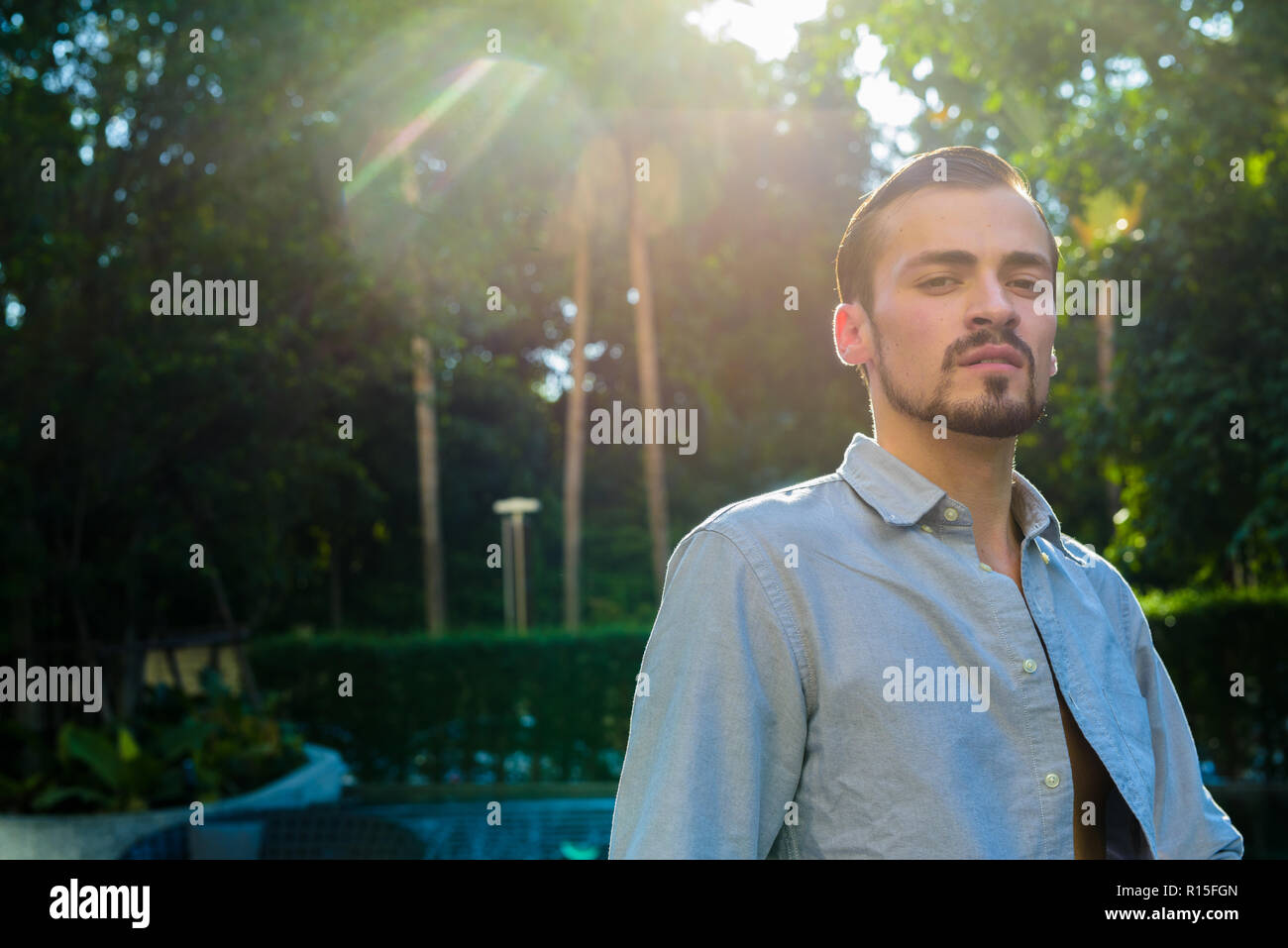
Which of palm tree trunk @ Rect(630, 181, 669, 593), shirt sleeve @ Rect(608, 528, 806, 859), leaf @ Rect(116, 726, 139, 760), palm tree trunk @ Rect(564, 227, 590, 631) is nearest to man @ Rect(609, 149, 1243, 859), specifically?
shirt sleeve @ Rect(608, 528, 806, 859)

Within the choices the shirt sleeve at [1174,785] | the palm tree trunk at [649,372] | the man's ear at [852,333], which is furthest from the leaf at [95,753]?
the palm tree trunk at [649,372]

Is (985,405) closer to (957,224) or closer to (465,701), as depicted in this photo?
(957,224)

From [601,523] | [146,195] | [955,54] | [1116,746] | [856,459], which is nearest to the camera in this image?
[1116,746]

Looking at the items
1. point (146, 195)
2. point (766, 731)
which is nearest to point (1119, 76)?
point (146, 195)

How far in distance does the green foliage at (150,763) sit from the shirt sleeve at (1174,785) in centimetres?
772

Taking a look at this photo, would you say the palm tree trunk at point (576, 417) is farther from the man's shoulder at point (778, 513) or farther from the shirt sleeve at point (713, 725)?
the shirt sleeve at point (713, 725)

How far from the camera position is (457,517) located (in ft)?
121

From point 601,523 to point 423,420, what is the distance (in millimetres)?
12875

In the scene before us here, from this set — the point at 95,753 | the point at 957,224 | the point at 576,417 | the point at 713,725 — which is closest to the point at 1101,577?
the point at 957,224

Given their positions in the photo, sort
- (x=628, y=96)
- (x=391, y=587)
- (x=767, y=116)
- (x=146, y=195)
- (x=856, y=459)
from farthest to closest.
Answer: (x=391, y=587)
(x=767, y=116)
(x=628, y=96)
(x=146, y=195)
(x=856, y=459)

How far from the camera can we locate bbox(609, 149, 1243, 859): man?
153 centimetres

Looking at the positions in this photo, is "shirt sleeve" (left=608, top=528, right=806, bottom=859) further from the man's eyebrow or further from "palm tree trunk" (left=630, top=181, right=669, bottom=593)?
"palm tree trunk" (left=630, top=181, right=669, bottom=593)

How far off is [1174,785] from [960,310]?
0.89 metres

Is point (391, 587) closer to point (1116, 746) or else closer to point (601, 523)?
point (601, 523)
